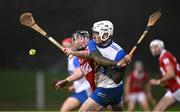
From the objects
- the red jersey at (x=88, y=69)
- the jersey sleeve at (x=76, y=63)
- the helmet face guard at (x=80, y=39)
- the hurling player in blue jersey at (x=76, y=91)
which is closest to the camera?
the red jersey at (x=88, y=69)

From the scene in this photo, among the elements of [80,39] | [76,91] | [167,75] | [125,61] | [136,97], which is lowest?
[136,97]

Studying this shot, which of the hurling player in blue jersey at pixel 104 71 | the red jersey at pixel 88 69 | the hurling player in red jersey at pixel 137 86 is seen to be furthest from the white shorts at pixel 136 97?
the hurling player in blue jersey at pixel 104 71

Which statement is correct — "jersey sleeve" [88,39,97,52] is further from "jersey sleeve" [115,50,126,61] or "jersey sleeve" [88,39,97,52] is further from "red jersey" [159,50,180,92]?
"red jersey" [159,50,180,92]

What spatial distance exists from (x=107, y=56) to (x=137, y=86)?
9.78 m

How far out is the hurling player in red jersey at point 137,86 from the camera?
2288 centimetres

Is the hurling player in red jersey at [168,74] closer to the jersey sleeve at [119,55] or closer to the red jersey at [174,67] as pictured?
the red jersey at [174,67]

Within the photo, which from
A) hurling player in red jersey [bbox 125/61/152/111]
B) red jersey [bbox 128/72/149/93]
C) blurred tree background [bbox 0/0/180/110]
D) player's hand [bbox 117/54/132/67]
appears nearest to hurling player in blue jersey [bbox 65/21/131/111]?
player's hand [bbox 117/54/132/67]

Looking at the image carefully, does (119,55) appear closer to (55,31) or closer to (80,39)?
(80,39)

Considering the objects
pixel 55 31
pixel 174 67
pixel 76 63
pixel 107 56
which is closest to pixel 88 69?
pixel 107 56

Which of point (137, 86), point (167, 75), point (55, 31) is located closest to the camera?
point (167, 75)

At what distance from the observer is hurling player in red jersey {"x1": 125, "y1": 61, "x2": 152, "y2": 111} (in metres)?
22.9

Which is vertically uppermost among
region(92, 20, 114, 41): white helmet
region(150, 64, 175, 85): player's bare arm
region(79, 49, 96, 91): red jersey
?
region(92, 20, 114, 41): white helmet

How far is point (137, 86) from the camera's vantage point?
76.1ft

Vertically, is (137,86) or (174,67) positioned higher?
(174,67)
